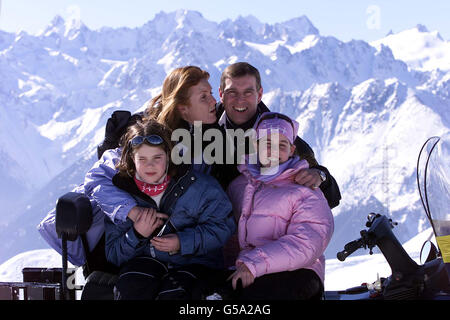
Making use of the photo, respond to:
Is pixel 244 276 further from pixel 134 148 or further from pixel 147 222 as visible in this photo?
pixel 134 148

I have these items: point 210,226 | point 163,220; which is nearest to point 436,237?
point 210,226

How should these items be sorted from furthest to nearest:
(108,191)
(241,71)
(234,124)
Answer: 1. (234,124)
2. (241,71)
3. (108,191)

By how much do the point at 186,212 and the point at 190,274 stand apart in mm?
351

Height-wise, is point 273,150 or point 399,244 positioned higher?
point 273,150

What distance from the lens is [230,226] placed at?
10.8 ft

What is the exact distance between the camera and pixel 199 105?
153 inches

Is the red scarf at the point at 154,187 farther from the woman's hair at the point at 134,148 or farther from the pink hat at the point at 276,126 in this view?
the pink hat at the point at 276,126

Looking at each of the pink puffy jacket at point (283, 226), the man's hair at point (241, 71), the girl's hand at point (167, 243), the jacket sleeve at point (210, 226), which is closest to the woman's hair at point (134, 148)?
the jacket sleeve at point (210, 226)

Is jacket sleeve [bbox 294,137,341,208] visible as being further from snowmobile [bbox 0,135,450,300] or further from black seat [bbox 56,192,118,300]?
black seat [bbox 56,192,118,300]

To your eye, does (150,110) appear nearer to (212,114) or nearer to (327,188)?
(212,114)

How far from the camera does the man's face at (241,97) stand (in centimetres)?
427

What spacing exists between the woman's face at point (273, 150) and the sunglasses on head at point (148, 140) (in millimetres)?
556

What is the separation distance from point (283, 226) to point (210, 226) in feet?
1.28
